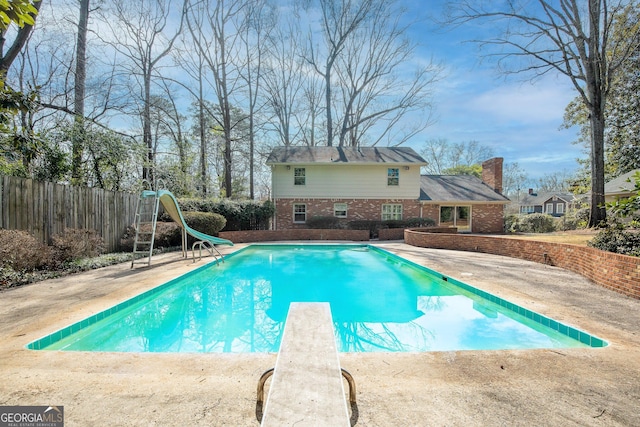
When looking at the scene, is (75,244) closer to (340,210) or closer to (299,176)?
(299,176)

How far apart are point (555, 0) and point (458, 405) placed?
739 inches

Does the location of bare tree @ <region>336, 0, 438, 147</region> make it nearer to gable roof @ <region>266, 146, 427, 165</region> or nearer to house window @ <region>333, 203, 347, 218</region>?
gable roof @ <region>266, 146, 427, 165</region>

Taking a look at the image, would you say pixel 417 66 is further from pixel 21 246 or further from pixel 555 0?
pixel 21 246

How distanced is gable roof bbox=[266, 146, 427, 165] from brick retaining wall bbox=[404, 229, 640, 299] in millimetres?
6840

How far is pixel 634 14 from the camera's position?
16.4 m

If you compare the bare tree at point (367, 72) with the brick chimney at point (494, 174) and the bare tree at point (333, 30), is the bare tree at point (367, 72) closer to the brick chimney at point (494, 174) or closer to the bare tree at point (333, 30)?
the bare tree at point (333, 30)

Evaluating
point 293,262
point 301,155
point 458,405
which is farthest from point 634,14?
point 458,405

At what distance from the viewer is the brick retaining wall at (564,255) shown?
5.03 m

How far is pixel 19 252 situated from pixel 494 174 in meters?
23.9

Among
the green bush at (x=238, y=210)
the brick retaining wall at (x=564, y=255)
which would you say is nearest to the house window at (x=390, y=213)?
the brick retaining wall at (x=564, y=255)

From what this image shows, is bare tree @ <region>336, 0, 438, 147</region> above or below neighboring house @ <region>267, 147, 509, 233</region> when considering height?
above

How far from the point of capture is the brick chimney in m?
20.1

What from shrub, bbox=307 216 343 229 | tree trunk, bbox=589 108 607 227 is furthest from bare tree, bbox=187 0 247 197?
tree trunk, bbox=589 108 607 227

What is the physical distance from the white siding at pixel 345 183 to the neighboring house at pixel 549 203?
115 ft
